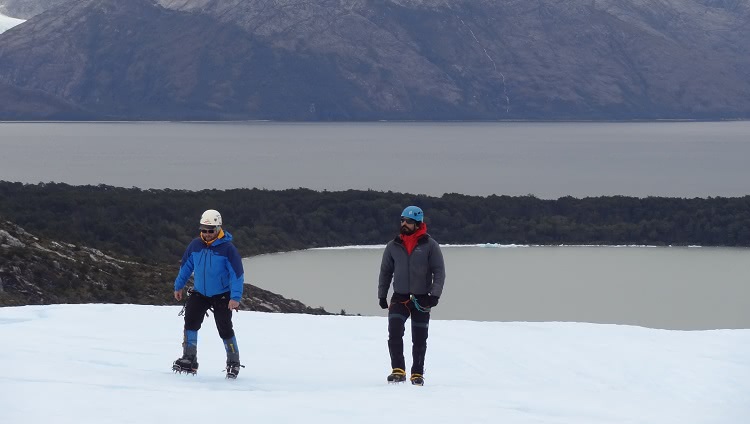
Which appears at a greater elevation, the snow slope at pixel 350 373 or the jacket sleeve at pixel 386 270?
the jacket sleeve at pixel 386 270

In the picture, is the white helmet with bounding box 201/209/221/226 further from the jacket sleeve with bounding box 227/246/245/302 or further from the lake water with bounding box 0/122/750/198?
the lake water with bounding box 0/122/750/198

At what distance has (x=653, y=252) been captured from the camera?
200ft

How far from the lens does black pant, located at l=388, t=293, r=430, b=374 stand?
1357cm

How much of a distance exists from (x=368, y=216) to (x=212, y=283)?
56526mm

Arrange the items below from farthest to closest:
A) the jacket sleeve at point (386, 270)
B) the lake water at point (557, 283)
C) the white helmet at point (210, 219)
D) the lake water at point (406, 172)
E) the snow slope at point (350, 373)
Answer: the lake water at point (406, 172) → the lake water at point (557, 283) → the jacket sleeve at point (386, 270) → the white helmet at point (210, 219) → the snow slope at point (350, 373)

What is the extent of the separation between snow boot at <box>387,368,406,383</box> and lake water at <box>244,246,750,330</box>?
2221 centimetres

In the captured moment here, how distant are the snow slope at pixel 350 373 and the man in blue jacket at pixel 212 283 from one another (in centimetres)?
33

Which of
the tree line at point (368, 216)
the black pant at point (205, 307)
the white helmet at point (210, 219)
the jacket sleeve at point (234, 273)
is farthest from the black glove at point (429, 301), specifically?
the tree line at point (368, 216)

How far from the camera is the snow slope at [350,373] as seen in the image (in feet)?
37.2

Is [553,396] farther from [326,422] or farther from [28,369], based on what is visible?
[28,369]

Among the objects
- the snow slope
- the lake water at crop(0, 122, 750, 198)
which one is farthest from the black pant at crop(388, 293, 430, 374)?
the lake water at crop(0, 122, 750, 198)

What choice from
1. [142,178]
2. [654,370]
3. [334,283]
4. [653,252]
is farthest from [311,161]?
[654,370]

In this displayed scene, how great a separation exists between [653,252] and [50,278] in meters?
39.2

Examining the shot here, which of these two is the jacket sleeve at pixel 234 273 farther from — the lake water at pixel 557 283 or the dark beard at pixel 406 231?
the lake water at pixel 557 283
